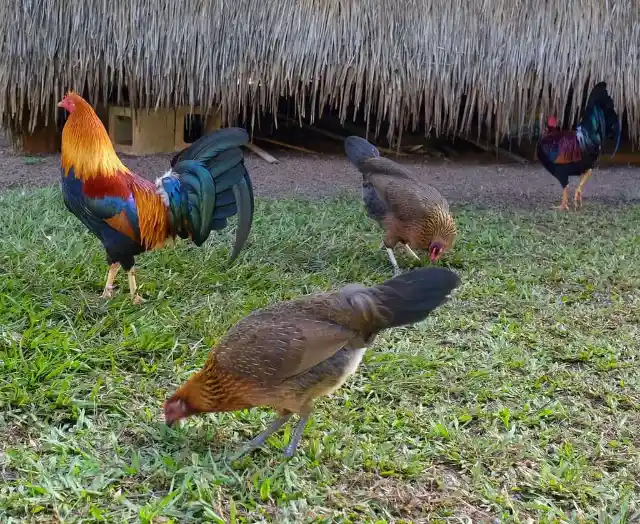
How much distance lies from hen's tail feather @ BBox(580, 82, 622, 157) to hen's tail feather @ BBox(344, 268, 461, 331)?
18.2 ft

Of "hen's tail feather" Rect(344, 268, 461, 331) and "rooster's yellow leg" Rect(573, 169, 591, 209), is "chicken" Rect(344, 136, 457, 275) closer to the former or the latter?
"hen's tail feather" Rect(344, 268, 461, 331)

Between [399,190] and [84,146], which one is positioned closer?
[84,146]

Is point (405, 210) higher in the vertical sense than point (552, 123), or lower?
lower

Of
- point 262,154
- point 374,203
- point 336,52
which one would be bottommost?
point 262,154

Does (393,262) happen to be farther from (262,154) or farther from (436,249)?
(262,154)

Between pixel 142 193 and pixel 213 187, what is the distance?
0.43 m

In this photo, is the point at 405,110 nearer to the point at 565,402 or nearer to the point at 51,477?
the point at 565,402

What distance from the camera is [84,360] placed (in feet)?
9.75

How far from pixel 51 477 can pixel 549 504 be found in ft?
5.77

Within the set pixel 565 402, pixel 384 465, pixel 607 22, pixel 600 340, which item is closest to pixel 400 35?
pixel 607 22

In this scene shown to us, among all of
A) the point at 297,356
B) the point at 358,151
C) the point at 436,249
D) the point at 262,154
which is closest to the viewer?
the point at 297,356

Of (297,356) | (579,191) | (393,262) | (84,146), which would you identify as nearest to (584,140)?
(579,191)

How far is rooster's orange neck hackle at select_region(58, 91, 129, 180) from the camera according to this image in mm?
3541

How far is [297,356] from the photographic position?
225cm
